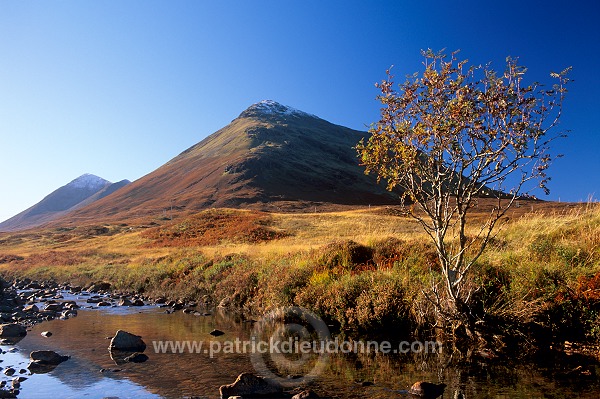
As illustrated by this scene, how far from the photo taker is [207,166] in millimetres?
169250

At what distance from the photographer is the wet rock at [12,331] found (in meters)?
16.4

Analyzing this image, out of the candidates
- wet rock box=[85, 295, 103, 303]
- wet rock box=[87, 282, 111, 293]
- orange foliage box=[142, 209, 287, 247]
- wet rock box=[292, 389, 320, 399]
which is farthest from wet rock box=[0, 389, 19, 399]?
orange foliage box=[142, 209, 287, 247]

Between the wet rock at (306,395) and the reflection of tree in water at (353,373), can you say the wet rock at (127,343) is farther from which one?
the wet rock at (306,395)

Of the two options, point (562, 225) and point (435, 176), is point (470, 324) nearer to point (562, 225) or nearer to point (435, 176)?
point (435, 176)

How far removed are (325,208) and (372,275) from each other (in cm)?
8848

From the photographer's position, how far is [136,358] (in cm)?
1251

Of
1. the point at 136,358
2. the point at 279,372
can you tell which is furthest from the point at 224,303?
the point at 279,372

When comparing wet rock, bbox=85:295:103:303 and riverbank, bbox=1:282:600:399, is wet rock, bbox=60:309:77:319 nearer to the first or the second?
wet rock, bbox=85:295:103:303

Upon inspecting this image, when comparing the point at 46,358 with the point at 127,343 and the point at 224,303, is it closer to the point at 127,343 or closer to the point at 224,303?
the point at 127,343

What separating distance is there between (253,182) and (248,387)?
13139cm

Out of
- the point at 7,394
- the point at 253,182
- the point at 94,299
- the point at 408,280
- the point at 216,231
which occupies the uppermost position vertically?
the point at 253,182

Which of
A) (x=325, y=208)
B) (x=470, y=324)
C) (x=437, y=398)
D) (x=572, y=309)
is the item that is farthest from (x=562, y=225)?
(x=325, y=208)

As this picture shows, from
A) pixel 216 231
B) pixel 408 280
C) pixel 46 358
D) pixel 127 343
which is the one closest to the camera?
pixel 46 358

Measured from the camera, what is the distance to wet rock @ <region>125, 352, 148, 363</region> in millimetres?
12358
